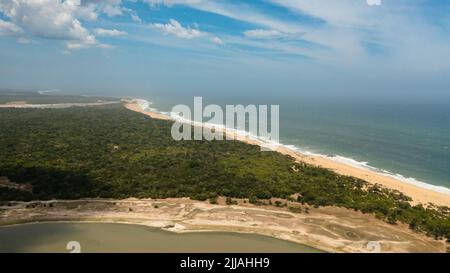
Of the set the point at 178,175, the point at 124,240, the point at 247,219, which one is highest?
the point at 178,175

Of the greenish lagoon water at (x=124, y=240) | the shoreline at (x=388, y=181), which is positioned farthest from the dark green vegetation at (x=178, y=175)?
the greenish lagoon water at (x=124, y=240)

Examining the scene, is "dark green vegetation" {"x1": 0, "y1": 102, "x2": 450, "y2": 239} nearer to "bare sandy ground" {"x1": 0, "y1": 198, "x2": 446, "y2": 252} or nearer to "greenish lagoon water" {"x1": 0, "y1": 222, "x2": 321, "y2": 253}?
"bare sandy ground" {"x1": 0, "y1": 198, "x2": 446, "y2": 252}

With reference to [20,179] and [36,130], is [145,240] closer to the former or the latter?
[20,179]

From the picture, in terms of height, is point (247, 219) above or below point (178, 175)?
below

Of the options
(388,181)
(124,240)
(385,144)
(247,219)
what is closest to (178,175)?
(247,219)

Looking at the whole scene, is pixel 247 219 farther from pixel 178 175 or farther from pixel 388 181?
pixel 388 181

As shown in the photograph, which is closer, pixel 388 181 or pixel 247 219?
pixel 247 219
